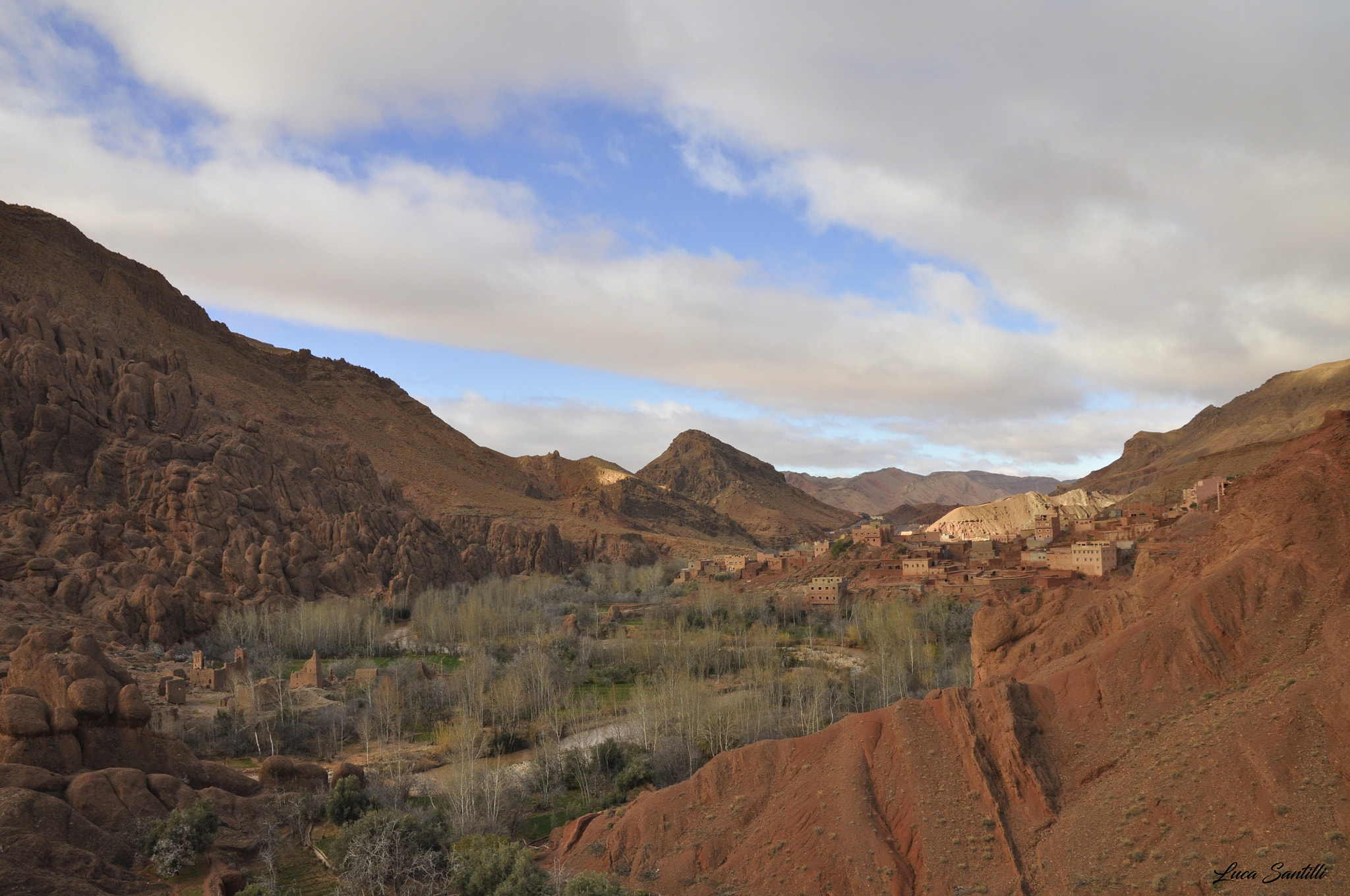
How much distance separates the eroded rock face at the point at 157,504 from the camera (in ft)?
175

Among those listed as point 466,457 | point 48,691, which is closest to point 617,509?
point 466,457

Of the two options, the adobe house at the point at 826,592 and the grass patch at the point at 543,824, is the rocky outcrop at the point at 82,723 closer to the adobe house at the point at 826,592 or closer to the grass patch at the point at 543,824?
the grass patch at the point at 543,824

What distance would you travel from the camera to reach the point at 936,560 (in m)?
72.1

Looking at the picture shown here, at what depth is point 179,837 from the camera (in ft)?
63.2

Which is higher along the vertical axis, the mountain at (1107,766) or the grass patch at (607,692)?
the mountain at (1107,766)

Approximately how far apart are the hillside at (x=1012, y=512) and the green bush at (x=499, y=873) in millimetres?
95440

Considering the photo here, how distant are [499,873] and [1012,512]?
366ft

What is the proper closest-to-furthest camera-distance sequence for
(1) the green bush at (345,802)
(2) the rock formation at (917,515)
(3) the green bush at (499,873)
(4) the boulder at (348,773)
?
(3) the green bush at (499,873) < (1) the green bush at (345,802) < (4) the boulder at (348,773) < (2) the rock formation at (917,515)

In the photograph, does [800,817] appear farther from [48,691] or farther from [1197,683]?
[48,691]

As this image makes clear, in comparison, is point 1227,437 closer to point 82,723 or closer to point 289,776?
point 289,776

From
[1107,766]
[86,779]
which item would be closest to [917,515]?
[1107,766]

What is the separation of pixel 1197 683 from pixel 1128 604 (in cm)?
344

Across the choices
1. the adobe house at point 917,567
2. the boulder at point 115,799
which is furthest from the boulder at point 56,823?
the adobe house at point 917,567

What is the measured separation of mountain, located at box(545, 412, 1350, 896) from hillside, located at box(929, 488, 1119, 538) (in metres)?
89.9
